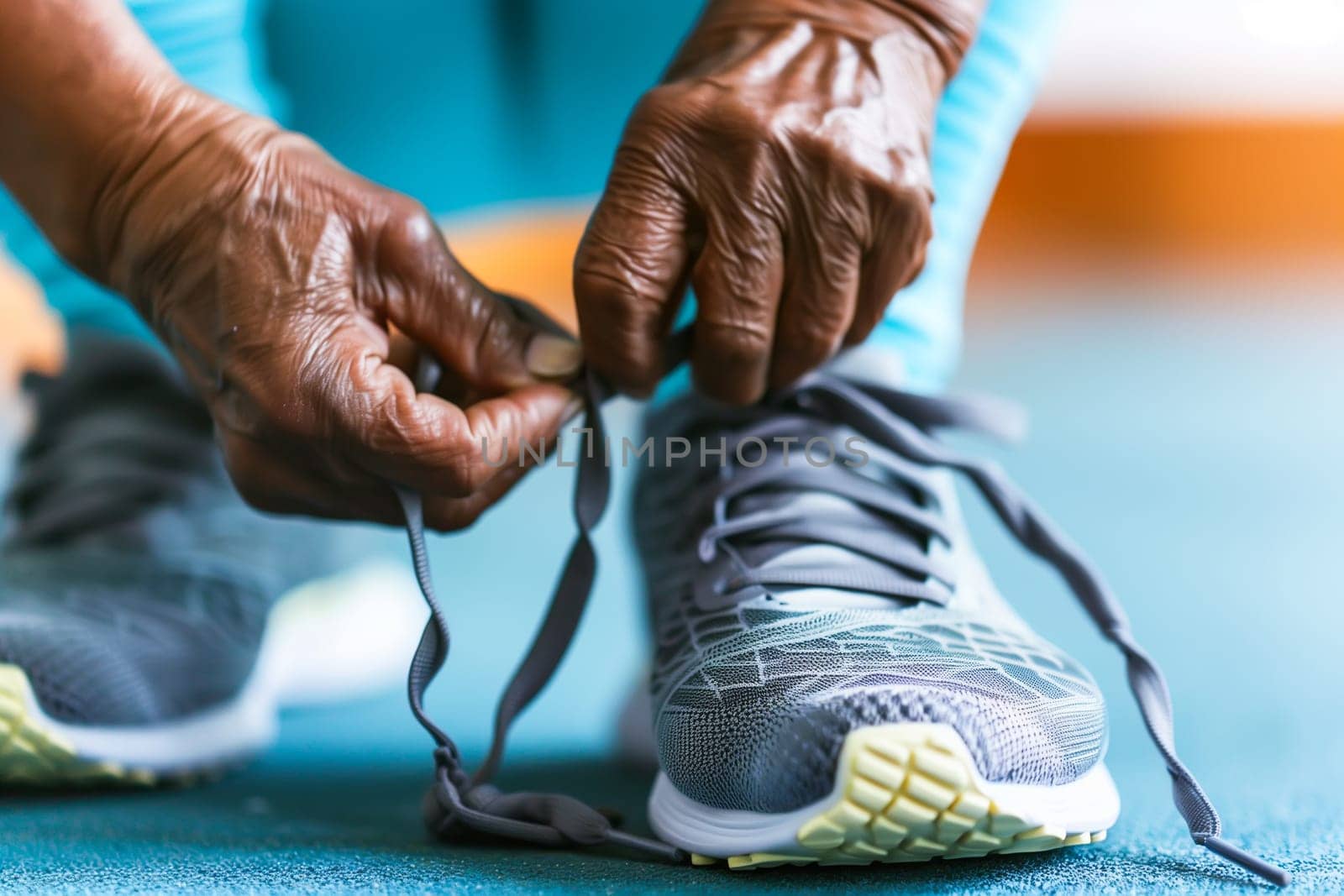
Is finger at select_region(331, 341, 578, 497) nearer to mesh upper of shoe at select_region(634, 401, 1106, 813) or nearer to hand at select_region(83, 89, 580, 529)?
hand at select_region(83, 89, 580, 529)

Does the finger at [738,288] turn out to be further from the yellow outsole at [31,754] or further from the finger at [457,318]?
the yellow outsole at [31,754]

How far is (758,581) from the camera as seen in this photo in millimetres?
526

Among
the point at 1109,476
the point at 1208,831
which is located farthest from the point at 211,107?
the point at 1109,476

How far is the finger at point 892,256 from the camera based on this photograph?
0.51m

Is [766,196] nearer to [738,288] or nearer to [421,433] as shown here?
[738,288]

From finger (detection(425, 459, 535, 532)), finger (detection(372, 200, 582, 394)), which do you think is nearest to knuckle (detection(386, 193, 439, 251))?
finger (detection(372, 200, 582, 394))

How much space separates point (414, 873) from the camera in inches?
17.2

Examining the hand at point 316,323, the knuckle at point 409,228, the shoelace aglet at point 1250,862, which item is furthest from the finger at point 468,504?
the shoelace aglet at point 1250,862

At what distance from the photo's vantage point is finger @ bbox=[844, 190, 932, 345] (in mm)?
511

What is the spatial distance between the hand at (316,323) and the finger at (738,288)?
0.07m

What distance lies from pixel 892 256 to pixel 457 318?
188 millimetres

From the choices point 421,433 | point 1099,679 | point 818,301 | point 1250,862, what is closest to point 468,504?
point 421,433

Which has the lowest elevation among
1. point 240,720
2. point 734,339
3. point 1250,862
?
point 240,720

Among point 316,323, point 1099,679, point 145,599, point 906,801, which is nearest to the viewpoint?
point 906,801
